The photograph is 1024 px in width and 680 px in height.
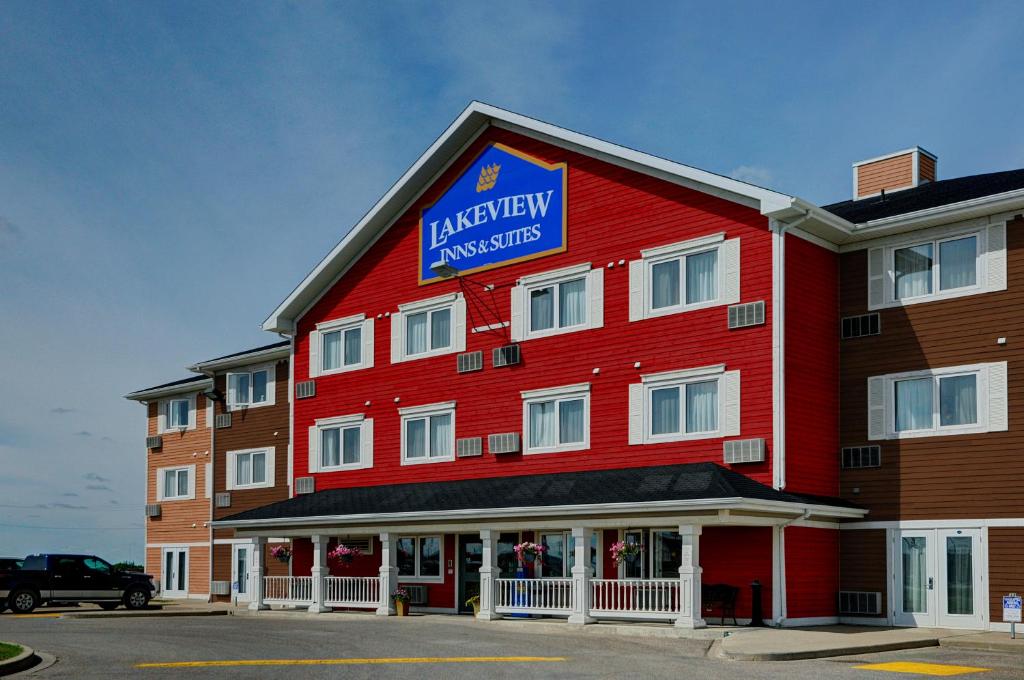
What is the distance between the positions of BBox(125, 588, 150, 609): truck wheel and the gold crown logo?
55.3 feet

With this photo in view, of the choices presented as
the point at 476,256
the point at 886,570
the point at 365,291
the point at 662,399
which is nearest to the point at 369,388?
the point at 365,291

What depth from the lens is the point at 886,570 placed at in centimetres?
2656

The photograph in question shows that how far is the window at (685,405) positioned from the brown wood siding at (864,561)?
3728 millimetres

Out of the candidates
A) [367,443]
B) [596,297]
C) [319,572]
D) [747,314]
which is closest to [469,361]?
[596,297]

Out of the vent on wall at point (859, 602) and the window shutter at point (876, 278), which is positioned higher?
the window shutter at point (876, 278)

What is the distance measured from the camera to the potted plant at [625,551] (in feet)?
90.9

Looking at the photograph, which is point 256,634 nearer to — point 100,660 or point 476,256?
point 100,660

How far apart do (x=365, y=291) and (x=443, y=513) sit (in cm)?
950

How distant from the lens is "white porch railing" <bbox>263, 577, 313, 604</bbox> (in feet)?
113

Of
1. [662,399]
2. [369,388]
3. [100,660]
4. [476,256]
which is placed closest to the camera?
[100,660]

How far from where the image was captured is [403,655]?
19656mm

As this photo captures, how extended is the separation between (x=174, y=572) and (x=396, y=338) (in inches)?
729

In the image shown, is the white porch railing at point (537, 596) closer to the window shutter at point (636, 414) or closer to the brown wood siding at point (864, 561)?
the window shutter at point (636, 414)

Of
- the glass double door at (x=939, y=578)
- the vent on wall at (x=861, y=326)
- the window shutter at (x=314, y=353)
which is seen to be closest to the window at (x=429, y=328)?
the window shutter at (x=314, y=353)
